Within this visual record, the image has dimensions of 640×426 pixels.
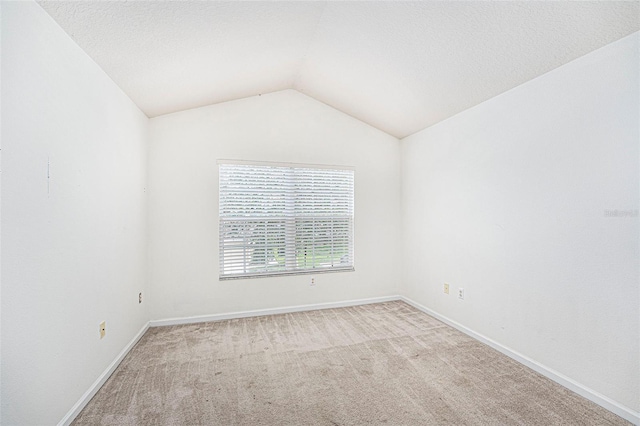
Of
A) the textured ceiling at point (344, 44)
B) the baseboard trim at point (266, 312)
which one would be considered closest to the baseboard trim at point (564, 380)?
the baseboard trim at point (266, 312)

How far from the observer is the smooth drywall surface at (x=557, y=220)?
181 cm

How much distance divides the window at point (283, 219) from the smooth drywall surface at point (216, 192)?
0.11 meters

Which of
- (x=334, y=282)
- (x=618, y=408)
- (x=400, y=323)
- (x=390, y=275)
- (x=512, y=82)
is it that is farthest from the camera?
(x=390, y=275)

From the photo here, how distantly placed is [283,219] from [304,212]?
0.29 metres

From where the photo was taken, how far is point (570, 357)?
6.84 feet

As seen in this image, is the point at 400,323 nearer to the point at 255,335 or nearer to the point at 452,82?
the point at 255,335


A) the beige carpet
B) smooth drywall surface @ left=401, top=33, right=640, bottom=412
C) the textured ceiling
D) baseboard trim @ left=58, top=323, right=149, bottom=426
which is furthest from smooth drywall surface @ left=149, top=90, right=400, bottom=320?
smooth drywall surface @ left=401, top=33, right=640, bottom=412

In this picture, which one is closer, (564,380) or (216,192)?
(564,380)

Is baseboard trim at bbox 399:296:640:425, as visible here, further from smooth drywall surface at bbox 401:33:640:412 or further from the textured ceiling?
the textured ceiling

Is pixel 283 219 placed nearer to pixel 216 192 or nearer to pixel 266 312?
pixel 216 192

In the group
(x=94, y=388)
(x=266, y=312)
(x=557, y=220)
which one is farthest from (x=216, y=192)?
(x=557, y=220)

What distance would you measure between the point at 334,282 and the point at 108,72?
3.17 m

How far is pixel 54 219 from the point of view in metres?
1.65

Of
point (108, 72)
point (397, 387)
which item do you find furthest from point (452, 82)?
point (108, 72)
